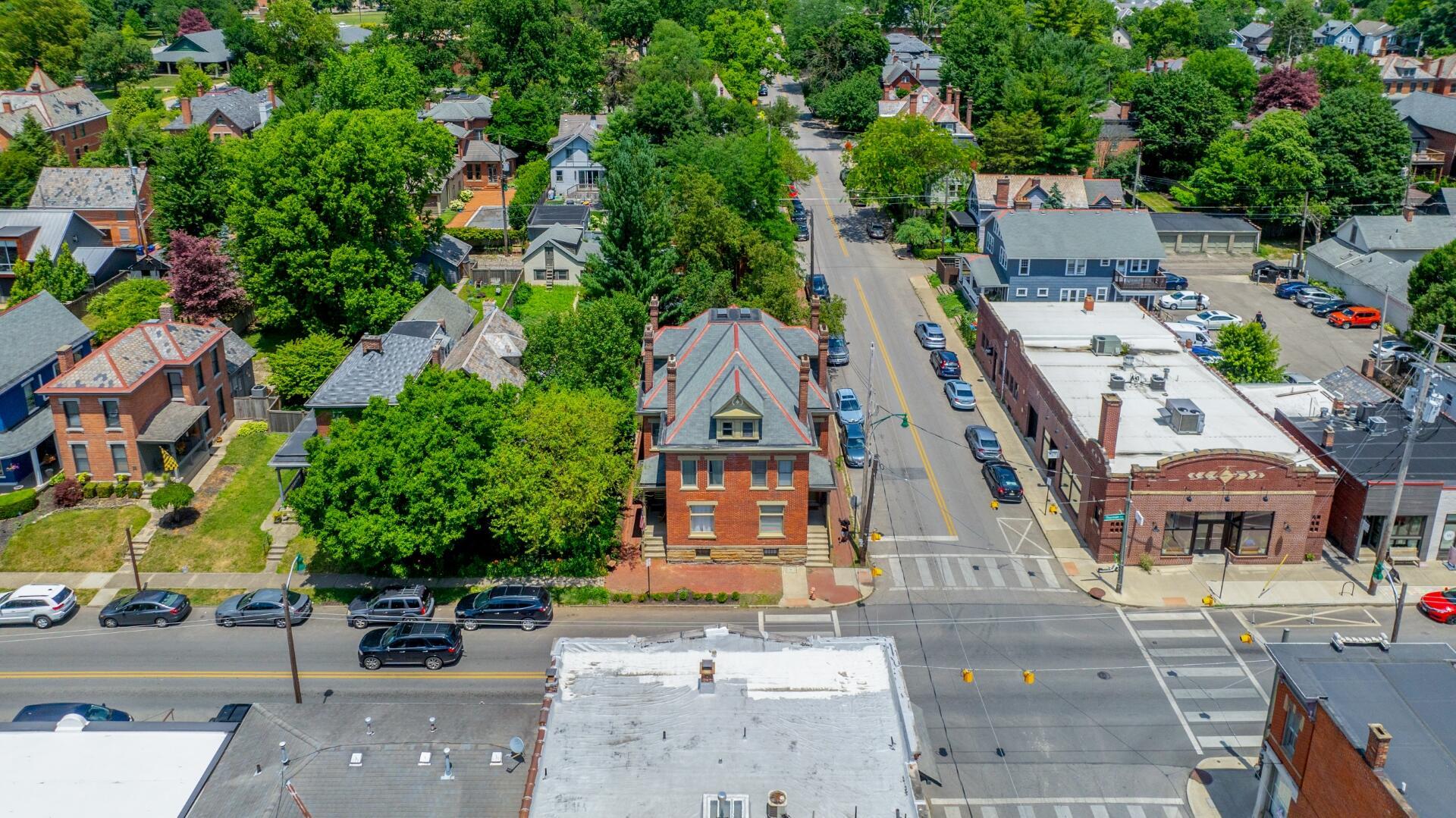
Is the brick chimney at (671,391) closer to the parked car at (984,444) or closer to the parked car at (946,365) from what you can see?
the parked car at (984,444)

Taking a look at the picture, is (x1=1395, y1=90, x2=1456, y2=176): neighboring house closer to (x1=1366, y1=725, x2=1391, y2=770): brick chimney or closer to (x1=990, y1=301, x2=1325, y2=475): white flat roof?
(x1=990, y1=301, x2=1325, y2=475): white flat roof

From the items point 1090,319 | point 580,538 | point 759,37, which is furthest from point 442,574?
point 759,37

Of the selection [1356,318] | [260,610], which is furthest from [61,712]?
[1356,318]

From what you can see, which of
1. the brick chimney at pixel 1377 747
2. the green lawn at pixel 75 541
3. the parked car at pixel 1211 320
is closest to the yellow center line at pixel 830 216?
the parked car at pixel 1211 320

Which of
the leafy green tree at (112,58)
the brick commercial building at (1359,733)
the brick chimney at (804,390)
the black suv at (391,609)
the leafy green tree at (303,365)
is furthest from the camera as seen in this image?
the leafy green tree at (112,58)

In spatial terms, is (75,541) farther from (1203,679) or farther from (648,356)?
(1203,679)
